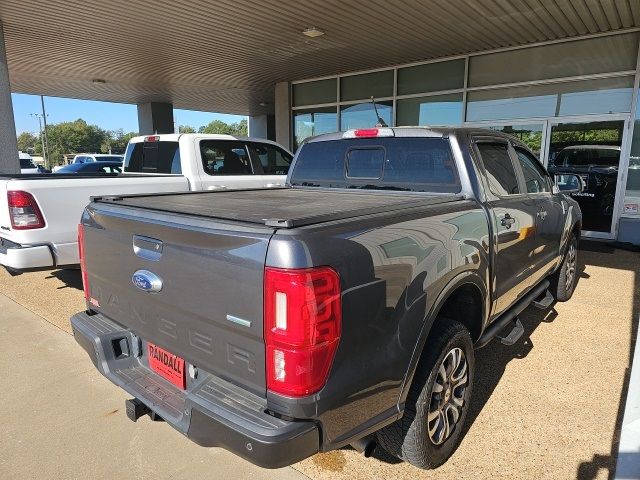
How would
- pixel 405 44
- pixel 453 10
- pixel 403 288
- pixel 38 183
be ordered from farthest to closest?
pixel 405 44 → pixel 453 10 → pixel 38 183 → pixel 403 288

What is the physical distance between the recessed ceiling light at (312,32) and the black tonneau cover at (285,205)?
5.67 meters

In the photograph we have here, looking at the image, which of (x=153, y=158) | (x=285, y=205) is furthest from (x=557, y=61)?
(x=285, y=205)

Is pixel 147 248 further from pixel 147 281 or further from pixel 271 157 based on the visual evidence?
pixel 271 157

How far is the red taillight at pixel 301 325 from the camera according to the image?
162cm

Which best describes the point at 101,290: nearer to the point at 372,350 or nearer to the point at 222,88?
the point at 372,350

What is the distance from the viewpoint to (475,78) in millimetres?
10273

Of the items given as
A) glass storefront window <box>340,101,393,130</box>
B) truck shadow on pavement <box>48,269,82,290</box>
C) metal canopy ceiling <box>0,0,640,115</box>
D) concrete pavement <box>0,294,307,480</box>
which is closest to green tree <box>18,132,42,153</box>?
metal canopy ceiling <box>0,0,640,115</box>

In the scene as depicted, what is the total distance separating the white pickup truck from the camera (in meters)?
4.55

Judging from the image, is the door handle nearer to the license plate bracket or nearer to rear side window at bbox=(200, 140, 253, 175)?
the license plate bracket

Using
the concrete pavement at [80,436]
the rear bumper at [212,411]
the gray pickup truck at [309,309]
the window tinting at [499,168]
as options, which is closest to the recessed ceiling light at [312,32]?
the window tinting at [499,168]

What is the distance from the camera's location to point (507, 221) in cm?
312

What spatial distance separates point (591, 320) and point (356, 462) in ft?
11.2

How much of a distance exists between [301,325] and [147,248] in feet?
3.22

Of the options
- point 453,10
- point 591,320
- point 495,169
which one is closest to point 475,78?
point 453,10
